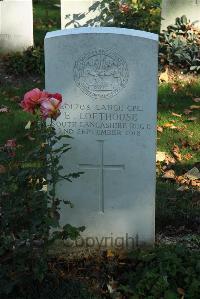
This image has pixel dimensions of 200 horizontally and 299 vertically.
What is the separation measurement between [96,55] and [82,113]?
0.38 metres

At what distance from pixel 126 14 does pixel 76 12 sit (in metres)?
0.69

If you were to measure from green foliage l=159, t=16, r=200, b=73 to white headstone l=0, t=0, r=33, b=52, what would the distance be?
1.84 metres

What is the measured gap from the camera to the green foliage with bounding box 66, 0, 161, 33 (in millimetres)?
8195

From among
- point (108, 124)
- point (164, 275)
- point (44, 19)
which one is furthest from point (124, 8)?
point (164, 275)

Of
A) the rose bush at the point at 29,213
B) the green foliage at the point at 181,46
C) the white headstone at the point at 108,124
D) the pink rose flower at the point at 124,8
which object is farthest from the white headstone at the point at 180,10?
the rose bush at the point at 29,213

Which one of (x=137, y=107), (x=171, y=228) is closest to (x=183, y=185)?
(x=171, y=228)

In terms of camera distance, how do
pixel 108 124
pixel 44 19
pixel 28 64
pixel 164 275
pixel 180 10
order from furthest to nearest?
pixel 44 19 < pixel 180 10 < pixel 28 64 < pixel 108 124 < pixel 164 275

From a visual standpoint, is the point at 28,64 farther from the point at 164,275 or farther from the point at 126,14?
the point at 164,275

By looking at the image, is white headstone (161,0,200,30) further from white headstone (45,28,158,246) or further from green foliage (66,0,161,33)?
white headstone (45,28,158,246)

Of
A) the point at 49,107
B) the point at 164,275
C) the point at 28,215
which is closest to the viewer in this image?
the point at 49,107

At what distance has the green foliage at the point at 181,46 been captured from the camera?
8.00 meters

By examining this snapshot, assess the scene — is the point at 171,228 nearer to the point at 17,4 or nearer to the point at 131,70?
the point at 131,70

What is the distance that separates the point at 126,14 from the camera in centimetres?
822

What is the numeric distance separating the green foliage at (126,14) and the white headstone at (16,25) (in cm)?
58
